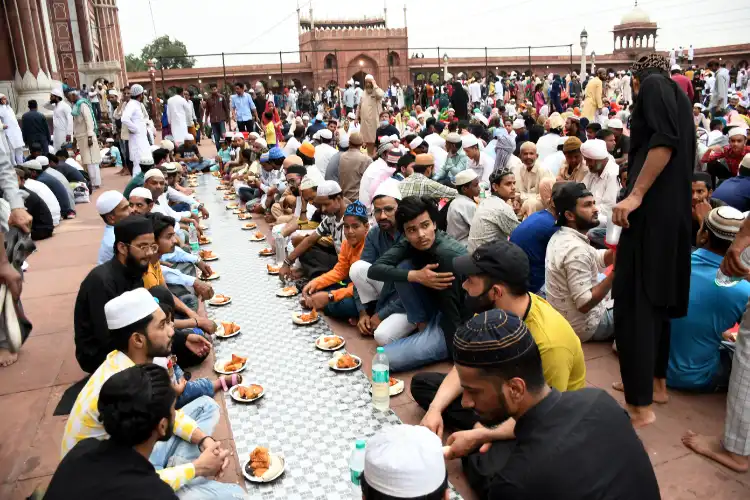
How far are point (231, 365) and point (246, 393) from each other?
15.6 inches

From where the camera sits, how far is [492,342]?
5.37ft

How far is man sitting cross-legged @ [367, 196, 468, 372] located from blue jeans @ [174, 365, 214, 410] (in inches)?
44.2

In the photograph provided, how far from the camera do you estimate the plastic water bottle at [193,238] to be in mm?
6195

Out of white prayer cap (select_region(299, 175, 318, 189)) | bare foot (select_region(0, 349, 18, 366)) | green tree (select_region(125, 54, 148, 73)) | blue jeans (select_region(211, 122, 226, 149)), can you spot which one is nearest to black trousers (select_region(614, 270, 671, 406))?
white prayer cap (select_region(299, 175, 318, 189))

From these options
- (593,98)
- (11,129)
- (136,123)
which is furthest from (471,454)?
(11,129)

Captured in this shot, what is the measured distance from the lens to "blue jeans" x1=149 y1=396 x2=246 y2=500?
229 cm

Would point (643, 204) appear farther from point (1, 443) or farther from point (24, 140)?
point (24, 140)

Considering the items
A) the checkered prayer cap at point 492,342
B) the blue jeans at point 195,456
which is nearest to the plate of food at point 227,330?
the blue jeans at point 195,456

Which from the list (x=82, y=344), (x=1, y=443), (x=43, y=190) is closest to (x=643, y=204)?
(x=82, y=344)

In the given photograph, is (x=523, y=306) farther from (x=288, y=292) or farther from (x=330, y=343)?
(x=288, y=292)

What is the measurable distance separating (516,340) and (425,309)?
2.13 m

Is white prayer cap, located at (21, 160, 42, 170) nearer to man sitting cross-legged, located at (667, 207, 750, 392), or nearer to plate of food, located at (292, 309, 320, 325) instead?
plate of food, located at (292, 309, 320, 325)

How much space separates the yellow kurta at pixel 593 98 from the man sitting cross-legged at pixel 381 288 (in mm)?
8863

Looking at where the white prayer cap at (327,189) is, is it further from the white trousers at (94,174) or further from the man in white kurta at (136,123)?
the white trousers at (94,174)
